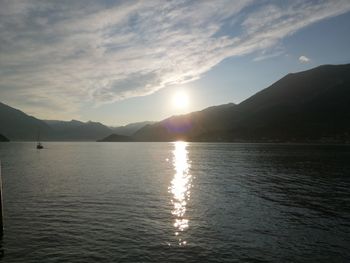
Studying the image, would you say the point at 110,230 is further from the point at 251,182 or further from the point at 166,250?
the point at 251,182

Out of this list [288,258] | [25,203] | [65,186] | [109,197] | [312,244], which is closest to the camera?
[288,258]

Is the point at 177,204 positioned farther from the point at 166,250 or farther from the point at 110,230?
the point at 166,250

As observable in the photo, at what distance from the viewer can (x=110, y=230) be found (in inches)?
1196

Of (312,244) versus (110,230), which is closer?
(312,244)

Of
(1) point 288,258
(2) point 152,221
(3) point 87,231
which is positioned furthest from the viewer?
(2) point 152,221

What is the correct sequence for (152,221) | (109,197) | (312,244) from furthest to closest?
(109,197)
(152,221)
(312,244)

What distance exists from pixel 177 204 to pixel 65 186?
83.2 ft

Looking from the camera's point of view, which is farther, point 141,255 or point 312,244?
point 312,244

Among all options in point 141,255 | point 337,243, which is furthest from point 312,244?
point 141,255

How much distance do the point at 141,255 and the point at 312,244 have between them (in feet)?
48.2

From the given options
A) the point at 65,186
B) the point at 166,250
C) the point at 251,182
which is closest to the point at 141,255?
the point at 166,250

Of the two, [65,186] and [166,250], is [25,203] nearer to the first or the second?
[65,186]

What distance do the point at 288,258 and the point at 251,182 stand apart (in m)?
41.7

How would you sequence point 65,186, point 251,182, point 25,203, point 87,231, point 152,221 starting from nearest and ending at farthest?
1. point 87,231
2. point 152,221
3. point 25,203
4. point 65,186
5. point 251,182
